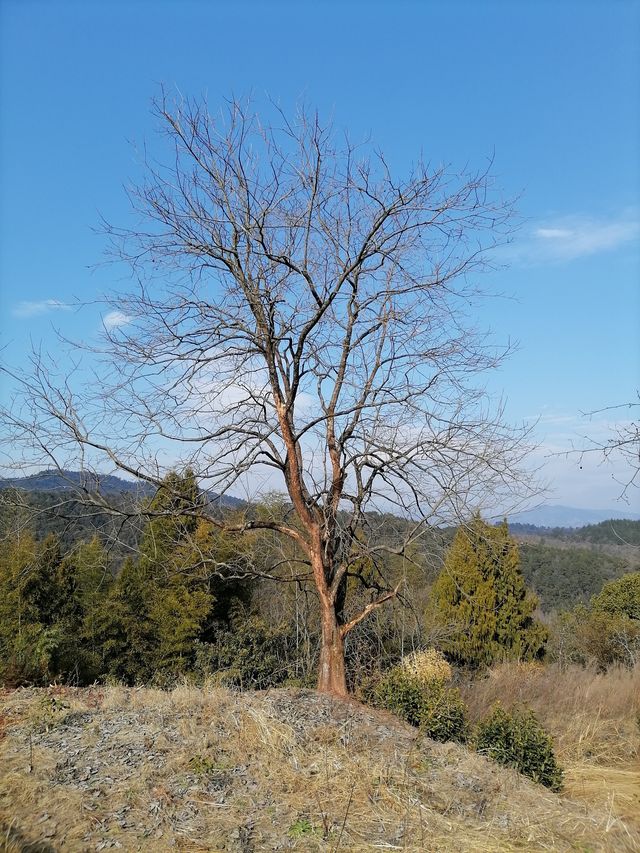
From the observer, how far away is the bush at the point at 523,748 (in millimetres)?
5688

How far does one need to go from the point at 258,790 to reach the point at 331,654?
3459 mm

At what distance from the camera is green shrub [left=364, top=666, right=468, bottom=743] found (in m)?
6.55

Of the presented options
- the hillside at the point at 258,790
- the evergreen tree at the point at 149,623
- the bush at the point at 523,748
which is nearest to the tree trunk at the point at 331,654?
the hillside at the point at 258,790

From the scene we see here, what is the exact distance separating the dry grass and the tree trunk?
1.95m

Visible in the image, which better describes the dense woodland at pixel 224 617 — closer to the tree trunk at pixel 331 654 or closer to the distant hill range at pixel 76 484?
the tree trunk at pixel 331 654

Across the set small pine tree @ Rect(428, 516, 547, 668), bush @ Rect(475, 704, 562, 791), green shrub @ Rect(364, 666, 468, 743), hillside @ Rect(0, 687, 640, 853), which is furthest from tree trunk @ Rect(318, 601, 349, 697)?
small pine tree @ Rect(428, 516, 547, 668)

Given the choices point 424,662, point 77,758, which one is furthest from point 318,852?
point 424,662

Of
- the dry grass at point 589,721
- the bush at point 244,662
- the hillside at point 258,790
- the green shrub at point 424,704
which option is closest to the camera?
the hillside at point 258,790

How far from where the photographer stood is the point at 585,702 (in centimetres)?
916

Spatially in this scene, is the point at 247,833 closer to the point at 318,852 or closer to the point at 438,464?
the point at 318,852

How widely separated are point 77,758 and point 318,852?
218 cm

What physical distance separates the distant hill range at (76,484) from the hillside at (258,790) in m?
2.26

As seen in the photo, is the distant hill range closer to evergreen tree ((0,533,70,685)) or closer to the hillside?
the hillside

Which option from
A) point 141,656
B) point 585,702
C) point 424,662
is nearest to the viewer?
point 585,702
